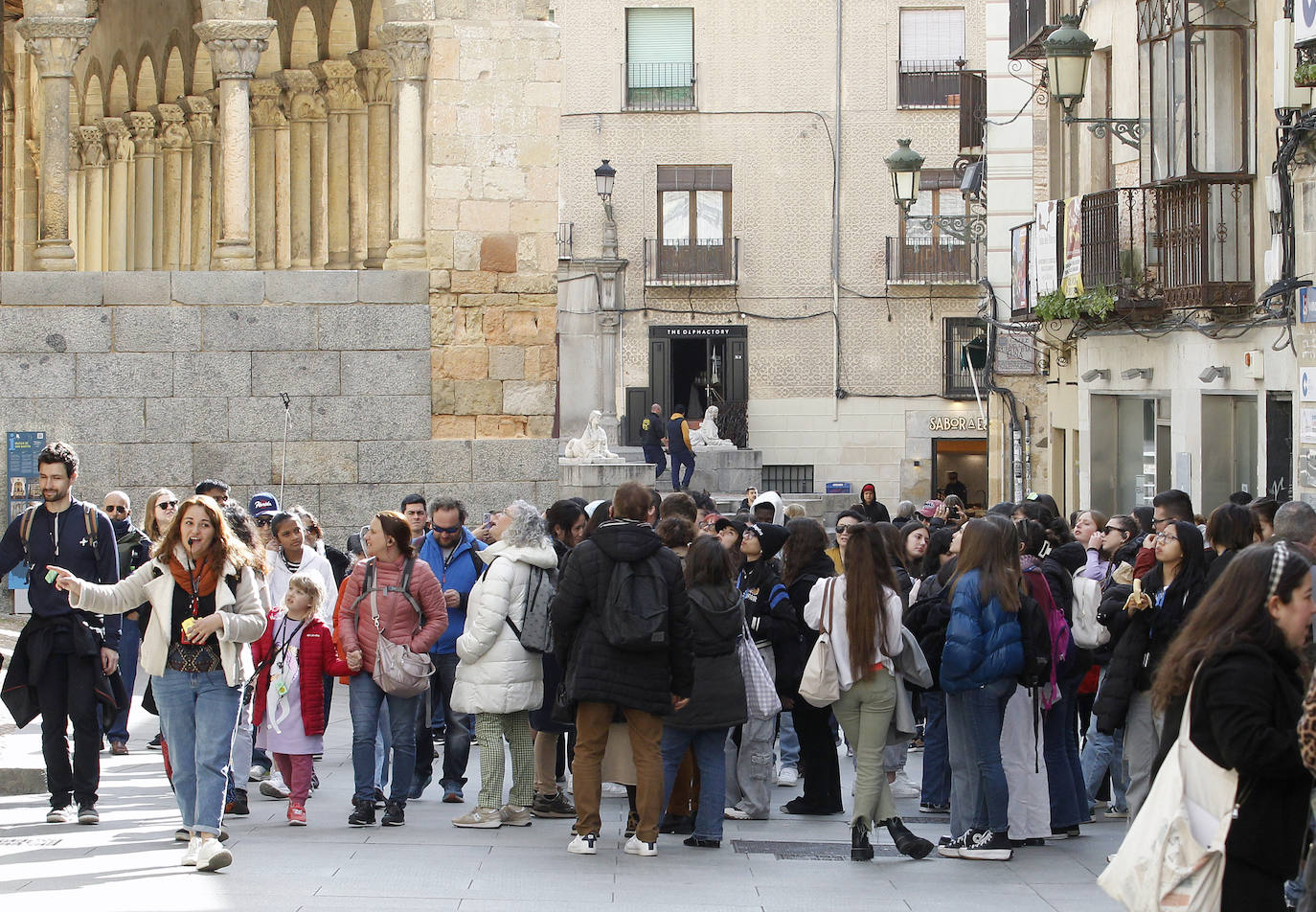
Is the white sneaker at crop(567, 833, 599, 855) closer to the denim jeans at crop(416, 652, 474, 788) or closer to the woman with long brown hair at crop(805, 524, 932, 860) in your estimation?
the woman with long brown hair at crop(805, 524, 932, 860)

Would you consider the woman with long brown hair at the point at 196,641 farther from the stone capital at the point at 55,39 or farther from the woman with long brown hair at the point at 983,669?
the stone capital at the point at 55,39

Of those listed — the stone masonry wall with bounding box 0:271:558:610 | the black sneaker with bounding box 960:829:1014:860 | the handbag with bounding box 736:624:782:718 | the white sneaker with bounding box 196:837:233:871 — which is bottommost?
the black sneaker with bounding box 960:829:1014:860

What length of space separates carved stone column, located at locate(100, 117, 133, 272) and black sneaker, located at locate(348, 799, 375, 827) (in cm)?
1583

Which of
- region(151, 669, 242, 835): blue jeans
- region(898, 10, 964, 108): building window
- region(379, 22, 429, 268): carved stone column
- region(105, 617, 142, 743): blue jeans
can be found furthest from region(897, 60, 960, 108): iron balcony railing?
region(151, 669, 242, 835): blue jeans

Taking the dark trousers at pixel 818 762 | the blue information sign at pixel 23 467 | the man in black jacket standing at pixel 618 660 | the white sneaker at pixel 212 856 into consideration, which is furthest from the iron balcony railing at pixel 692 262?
the white sneaker at pixel 212 856

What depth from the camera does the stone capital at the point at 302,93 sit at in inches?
797

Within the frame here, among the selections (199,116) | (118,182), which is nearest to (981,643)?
(199,116)

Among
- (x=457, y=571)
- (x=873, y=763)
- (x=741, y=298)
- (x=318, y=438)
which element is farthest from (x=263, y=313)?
(x=741, y=298)

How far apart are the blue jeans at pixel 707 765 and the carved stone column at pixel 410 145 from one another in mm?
7515

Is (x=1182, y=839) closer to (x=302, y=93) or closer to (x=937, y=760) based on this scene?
(x=937, y=760)

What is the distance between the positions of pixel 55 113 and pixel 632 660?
936 centimetres

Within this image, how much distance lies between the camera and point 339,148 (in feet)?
67.3

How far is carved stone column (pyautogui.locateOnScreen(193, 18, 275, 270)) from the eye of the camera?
49.2 ft

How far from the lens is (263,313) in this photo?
14664mm
